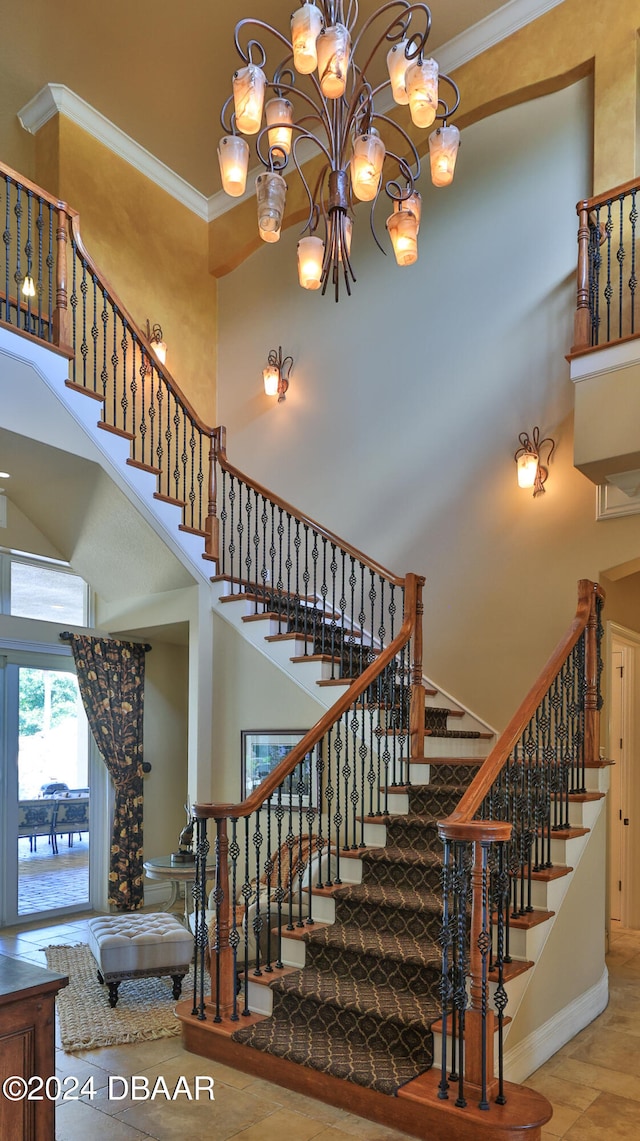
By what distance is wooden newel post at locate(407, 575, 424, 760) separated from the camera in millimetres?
5543

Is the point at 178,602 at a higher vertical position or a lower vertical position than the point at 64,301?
lower

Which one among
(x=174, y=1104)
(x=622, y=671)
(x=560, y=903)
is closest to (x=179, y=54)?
(x=622, y=671)

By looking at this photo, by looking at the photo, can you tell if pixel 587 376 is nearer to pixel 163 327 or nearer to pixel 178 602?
pixel 178 602

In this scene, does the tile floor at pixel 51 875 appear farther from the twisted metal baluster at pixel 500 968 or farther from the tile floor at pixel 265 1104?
the twisted metal baluster at pixel 500 968

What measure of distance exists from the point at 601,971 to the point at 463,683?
2.41 metres

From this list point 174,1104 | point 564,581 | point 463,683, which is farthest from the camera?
point 463,683

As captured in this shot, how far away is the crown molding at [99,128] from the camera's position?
773cm

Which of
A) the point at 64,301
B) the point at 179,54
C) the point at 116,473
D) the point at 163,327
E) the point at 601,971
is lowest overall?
the point at 601,971

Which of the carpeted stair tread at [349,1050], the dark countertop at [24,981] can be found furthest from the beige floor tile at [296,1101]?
the dark countertop at [24,981]

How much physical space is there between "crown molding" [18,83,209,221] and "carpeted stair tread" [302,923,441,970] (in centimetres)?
757

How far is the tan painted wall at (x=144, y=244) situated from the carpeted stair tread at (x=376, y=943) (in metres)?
6.14

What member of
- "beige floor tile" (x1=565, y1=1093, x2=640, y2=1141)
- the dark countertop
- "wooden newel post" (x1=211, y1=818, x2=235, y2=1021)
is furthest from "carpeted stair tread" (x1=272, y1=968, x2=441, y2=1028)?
the dark countertop

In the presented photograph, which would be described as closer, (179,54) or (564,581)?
(564,581)

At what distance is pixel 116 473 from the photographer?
6074 millimetres
